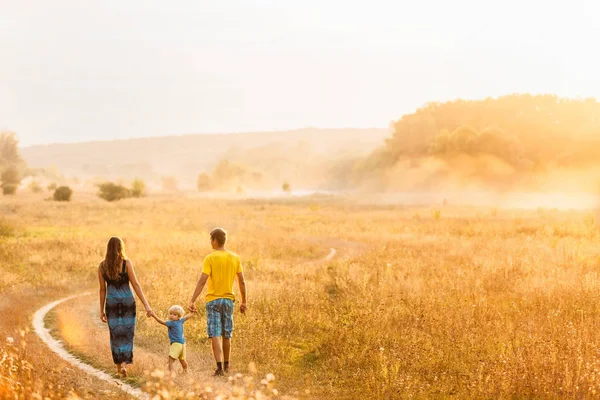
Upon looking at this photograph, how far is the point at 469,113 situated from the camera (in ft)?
445

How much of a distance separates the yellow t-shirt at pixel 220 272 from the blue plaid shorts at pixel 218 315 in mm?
96

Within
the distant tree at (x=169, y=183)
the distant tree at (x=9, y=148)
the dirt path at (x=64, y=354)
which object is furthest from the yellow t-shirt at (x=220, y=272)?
the distant tree at (x=169, y=183)

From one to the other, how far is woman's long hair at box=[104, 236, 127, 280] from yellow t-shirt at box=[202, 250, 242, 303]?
1234mm

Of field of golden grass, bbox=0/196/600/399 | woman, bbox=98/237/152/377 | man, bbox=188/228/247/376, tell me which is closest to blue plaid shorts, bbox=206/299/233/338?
man, bbox=188/228/247/376

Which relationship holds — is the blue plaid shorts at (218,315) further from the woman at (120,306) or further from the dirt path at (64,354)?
the dirt path at (64,354)

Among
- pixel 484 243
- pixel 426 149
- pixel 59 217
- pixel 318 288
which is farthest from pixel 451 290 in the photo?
pixel 426 149

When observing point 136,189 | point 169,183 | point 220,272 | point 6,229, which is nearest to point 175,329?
point 220,272

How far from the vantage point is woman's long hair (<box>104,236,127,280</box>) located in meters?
8.81

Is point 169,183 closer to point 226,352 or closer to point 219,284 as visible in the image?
point 226,352

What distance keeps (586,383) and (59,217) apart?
140 feet

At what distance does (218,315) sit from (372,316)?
13.9 feet

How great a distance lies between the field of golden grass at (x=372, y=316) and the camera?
29.6 ft

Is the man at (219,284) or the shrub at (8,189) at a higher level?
the man at (219,284)

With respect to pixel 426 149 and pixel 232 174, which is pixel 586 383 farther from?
pixel 232 174
